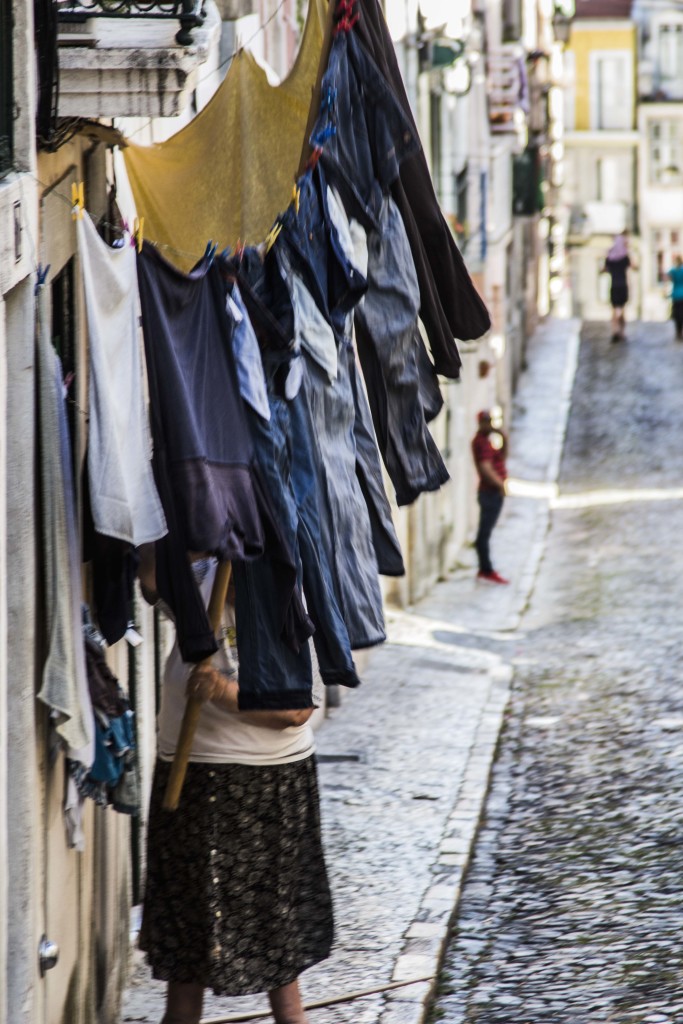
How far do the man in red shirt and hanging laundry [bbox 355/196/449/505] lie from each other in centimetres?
1342

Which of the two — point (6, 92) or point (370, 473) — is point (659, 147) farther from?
point (6, 92)

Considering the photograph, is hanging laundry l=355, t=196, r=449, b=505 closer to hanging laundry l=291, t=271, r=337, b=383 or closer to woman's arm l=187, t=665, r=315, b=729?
hanging laundry l=291, t=271, r=337, b=383

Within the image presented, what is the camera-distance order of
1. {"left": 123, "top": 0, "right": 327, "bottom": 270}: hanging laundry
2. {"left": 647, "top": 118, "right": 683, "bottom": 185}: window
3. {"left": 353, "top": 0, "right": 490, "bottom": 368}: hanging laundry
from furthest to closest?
{"left": 647, "top": 118, "right": 683, "bottom": 185}: window < {"left": 123, "top": 0, "right": 327, "bottom": 270}: hanging laundry < {"left": 353, "top": 0, "right": 490, "bottom": 368}: hanging laundry

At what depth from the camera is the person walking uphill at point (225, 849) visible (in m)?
6.05

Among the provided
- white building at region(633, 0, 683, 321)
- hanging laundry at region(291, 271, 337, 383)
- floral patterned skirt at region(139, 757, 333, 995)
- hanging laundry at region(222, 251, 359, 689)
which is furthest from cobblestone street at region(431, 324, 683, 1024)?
white building at region(633, 0, 683, 321)

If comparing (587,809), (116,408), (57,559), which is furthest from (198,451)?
(587,809)

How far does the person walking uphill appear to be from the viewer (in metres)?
6.05

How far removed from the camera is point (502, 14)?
3198 centimetres

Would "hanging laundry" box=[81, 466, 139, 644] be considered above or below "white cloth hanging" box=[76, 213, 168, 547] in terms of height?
below

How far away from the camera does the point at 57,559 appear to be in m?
5.61

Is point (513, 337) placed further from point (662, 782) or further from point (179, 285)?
point (179, 285)

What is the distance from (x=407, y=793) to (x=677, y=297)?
2726cm

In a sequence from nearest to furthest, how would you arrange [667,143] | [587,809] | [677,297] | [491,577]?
[587,809]
[491,577]
[677,297]
[667,143]

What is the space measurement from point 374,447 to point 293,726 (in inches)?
40.7
